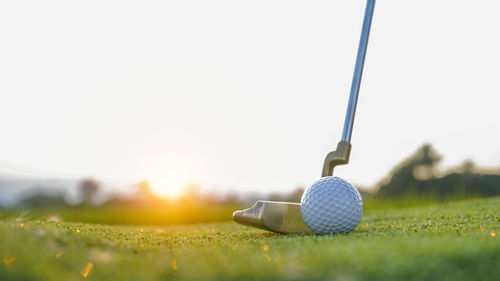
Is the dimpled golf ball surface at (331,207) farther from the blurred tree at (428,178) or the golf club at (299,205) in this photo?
the blurred tree at (428,178)

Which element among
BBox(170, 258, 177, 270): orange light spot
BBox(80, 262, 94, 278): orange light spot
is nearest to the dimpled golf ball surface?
BBox(170, 258, 177, 270): orange light spot

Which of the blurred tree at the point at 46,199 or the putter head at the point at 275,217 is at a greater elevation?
the putter head at the point at 275,217

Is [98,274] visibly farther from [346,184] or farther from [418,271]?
[346,184]

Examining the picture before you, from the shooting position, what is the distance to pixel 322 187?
4.04 metres

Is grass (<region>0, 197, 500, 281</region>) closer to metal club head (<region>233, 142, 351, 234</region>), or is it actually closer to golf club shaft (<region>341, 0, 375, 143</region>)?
metal club head (<region>233, 142, 351, 234</region>)

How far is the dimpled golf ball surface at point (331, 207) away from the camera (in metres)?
3.85

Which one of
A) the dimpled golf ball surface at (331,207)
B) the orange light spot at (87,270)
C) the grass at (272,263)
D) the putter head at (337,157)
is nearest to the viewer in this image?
the grass at (272,263)

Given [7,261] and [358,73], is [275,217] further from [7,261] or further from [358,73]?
[7,261]

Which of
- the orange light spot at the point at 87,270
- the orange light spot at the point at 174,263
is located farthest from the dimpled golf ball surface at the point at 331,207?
the orange light spot at the point at 87,270

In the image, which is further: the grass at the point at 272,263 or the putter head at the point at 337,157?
the putter head at the point at 337,157

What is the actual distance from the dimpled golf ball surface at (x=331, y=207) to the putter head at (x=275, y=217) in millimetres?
188

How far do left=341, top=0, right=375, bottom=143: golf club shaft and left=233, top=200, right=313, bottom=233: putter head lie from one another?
1.01 meters

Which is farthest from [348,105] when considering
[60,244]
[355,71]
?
[60,244]

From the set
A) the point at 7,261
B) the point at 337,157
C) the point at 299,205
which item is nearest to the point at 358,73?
Answer: the point at 337,157
